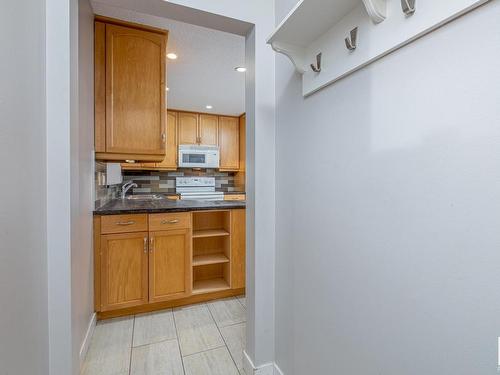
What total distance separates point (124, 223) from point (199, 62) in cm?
180

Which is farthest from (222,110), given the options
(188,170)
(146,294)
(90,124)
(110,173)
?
(146,294)

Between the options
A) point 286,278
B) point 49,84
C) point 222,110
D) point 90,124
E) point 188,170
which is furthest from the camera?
point 188,170

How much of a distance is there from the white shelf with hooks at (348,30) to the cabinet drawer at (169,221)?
1550 millimetres

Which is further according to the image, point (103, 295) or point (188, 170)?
point (188, 170)

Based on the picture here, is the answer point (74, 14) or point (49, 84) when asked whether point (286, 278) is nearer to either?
point (49, 84)

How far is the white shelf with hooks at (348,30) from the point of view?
0.59 m

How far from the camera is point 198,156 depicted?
4457mm

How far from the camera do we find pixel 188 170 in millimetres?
4824

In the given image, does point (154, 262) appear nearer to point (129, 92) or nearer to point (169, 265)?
point (169, 265)

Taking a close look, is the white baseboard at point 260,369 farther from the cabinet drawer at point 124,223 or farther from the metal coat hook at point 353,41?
the metal coat hook at point 353,41

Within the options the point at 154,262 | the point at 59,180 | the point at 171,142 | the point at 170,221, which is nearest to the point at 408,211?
the point at 59,180

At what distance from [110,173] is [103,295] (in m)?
1.32

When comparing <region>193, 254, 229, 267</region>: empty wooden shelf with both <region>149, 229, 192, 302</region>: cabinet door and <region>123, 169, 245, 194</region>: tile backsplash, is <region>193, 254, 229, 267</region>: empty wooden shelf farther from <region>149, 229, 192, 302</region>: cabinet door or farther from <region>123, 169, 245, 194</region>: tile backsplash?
<region>123, 169, 245, 194</region>: tile backsplash

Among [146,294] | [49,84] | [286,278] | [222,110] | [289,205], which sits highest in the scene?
[222,110]
